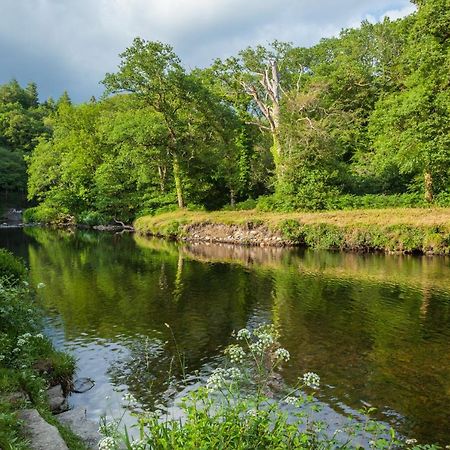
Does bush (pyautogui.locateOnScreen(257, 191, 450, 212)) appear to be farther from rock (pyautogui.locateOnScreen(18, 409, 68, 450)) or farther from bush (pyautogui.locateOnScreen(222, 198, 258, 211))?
rock (pyautogui.locateOnScreen(18, 409, 68, 450))

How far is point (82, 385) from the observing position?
11344 millimetres

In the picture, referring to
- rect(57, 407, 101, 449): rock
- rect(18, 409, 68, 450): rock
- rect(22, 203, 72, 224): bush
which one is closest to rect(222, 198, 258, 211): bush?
rect(22, 203, 72, 224): bush

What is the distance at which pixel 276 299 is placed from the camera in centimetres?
1955

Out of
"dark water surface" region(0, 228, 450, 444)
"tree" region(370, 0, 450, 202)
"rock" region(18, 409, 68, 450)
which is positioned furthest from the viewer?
"tree" region(370, 0, 450, 202)

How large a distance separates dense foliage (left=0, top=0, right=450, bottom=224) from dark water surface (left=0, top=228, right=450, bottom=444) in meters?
12.6

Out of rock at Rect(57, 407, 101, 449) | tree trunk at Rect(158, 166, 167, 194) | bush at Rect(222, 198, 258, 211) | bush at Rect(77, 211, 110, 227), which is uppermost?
tree trunk at Rect(158, 166, 167, 194)

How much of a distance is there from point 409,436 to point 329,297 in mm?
11010

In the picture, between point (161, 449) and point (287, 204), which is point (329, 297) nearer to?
point (161, 449)

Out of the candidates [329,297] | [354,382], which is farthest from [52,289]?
[354,382]


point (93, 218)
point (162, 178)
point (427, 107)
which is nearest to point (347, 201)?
point (427, 107)

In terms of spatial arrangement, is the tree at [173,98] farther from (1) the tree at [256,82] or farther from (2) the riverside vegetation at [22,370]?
(2) the riverside vegetation at [22,370]

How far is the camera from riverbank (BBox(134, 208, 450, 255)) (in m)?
30.7

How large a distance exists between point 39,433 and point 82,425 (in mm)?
2146

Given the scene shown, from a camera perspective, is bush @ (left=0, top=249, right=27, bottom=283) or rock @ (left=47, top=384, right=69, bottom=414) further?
bush @ (left=0, top=249, right=27, bottom=283)
